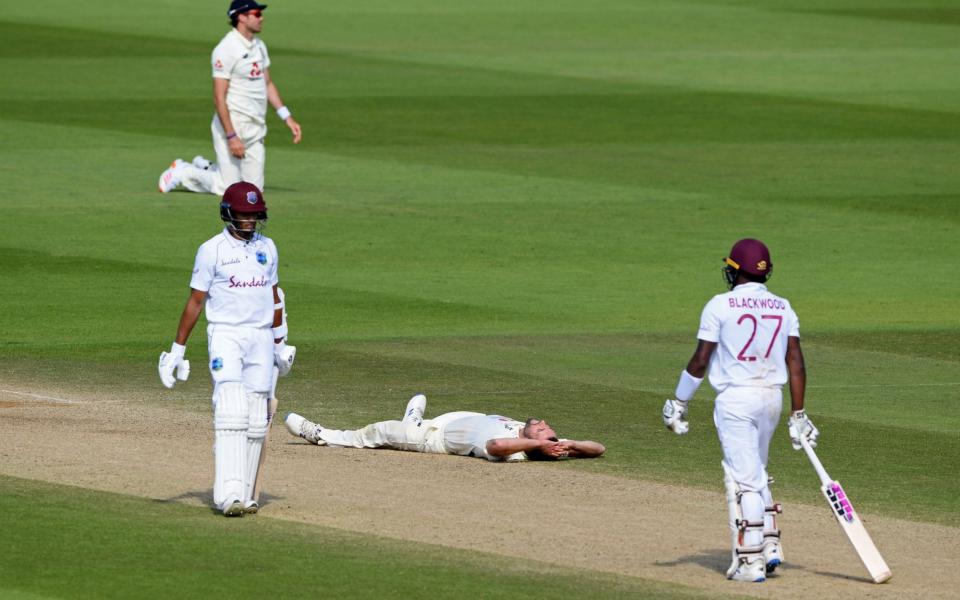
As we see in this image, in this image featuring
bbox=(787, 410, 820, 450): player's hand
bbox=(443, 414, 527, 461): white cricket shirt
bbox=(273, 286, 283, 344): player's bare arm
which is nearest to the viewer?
bbox=(787, 410, 820, 450): player's hand

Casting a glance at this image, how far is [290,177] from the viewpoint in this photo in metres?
29.5

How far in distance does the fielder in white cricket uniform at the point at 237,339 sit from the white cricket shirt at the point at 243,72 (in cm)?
1195

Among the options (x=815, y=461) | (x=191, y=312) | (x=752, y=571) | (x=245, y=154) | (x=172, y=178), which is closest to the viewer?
(x=752, y=571)

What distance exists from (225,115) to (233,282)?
12.0 metres

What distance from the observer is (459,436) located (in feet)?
45.7

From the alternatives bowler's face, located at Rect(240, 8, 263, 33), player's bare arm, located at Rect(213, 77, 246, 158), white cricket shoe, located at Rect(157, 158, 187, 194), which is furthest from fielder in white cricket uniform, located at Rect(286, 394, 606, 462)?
white cricket shoe, located at Rect(157, 158, 187, 194)

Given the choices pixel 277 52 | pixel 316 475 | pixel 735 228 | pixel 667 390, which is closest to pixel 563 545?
pixel 316 475

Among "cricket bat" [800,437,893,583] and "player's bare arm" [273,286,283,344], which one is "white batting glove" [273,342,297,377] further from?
"cricket bat" [800,437,893,583]

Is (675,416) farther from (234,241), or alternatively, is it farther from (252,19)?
(252,19)

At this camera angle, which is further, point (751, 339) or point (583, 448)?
point (583, 448)

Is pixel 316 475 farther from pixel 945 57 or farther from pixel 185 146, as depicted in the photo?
pixel 945 57

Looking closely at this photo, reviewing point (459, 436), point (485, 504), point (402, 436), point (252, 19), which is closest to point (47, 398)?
point (402, 436)

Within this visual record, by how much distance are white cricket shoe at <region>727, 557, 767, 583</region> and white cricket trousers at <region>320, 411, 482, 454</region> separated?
3855 millimetres

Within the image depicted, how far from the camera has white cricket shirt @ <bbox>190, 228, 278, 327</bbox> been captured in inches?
468
